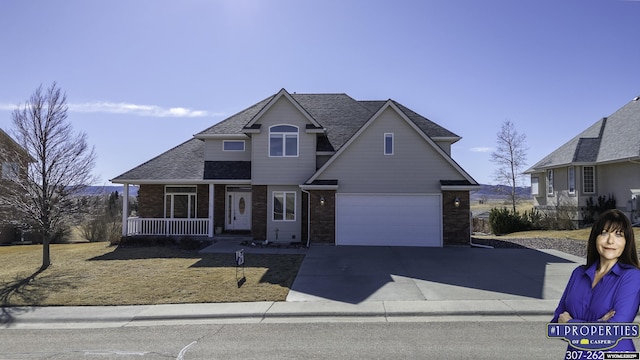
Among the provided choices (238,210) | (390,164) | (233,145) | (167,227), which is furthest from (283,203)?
(167,227)

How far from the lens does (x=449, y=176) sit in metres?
17.2

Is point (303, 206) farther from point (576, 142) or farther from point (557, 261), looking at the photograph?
point (576, 142)

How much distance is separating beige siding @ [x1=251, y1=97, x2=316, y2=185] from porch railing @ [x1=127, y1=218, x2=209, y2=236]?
4.02 meters

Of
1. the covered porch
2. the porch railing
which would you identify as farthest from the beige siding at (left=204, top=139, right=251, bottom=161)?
the porch railing

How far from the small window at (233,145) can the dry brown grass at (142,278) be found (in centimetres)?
664

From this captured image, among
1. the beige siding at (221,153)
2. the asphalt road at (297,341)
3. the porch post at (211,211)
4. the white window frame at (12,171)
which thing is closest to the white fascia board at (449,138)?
the beige siding at (221,153)

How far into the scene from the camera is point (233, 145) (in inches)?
816

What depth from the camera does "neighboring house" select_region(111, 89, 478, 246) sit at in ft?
56.4

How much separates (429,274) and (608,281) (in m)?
9.61

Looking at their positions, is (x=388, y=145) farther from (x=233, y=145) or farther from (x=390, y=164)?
(x=233, y=145)

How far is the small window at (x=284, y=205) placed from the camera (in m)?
18.7

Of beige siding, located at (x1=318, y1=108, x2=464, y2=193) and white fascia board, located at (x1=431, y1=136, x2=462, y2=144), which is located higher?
white fascia board, located at (x1=431, y1=136, x2=462, y2=144)

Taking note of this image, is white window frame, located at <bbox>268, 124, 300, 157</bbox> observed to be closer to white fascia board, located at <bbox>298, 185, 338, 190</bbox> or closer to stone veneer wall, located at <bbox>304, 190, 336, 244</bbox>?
white fascia board, located at <bbox>298, 185, 338, 190</bbox>

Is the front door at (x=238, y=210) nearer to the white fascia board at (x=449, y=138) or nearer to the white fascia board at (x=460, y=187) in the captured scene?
the white fascia board at (x=460, y=187)
